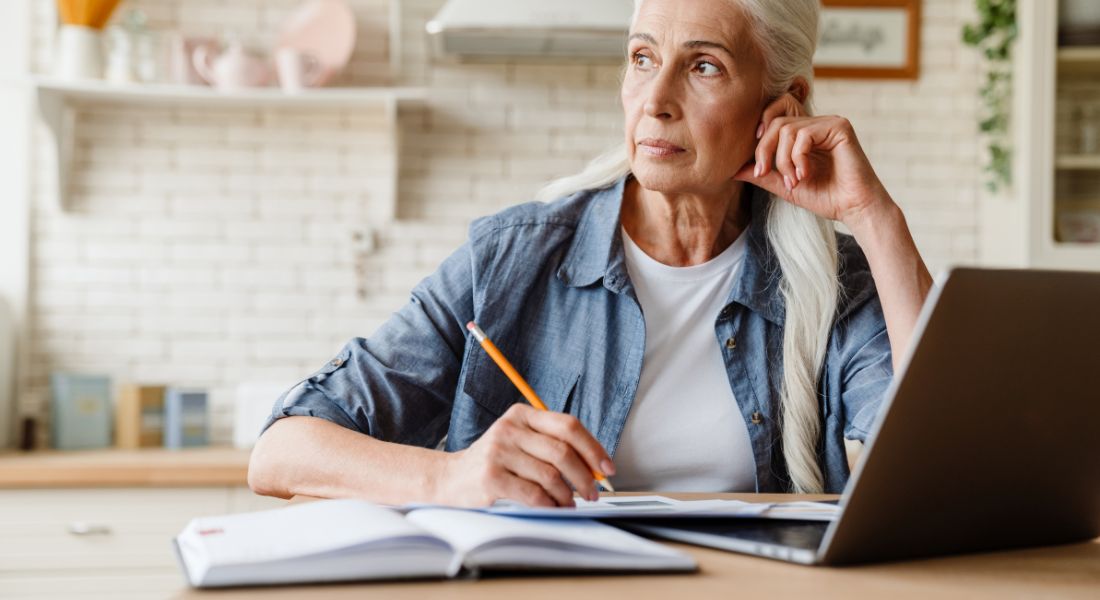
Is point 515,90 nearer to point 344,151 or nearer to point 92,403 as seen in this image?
point 344,151

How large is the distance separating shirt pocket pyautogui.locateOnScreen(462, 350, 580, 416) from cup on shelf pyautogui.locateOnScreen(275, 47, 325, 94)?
6.62ft

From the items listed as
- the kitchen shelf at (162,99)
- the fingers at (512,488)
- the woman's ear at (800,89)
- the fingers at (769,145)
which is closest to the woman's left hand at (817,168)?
the fingers at (769,145)

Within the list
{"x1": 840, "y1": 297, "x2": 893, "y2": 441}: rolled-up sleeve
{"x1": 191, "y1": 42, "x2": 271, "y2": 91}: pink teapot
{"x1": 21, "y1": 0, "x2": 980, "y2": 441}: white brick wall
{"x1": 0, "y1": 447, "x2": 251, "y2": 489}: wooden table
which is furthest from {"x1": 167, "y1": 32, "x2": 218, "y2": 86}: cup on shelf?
{"x1": 840, "y1": 297, "x2": 893, "y2": 441}: rolled-up sleeve

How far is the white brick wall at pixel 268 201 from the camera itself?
3.57 metres

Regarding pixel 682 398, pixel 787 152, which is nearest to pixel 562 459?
pixel 682 398

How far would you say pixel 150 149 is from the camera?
3588mm

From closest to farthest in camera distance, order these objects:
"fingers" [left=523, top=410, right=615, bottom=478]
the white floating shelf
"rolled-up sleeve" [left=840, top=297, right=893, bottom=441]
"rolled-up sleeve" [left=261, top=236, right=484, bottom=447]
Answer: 1. "fingers" [left=523, top=410, right=615, bottom=478]
2. "rolled-up sleeve" [left=261, top=236, right=484, bottom=447]
3. "rolled-up sleeve" [left=840, top=297, right=893, bottom=441]
4. the white floating shelf

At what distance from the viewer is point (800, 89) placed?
1.84 metres

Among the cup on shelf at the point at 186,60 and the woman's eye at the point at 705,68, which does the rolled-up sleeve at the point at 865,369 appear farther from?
the cup on shelf at the point at 186,60

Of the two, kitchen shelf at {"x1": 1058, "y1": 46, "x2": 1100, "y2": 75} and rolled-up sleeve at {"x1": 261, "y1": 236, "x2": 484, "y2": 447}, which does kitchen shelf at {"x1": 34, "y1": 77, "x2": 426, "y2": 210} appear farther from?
kitchen shelf at {"x1": 1058, "y1": 46, "x2": 1100, "y2": 75}

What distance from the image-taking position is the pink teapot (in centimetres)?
341

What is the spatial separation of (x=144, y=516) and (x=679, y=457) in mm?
1902

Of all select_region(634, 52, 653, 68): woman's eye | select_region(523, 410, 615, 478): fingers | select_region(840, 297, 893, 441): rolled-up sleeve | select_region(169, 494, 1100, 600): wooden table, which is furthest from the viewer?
select_region(634, 52, 653, 68): woman's eye

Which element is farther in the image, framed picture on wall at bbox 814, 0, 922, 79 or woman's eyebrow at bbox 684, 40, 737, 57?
framed picture on wall at bbox 814, 0, 922, 79
